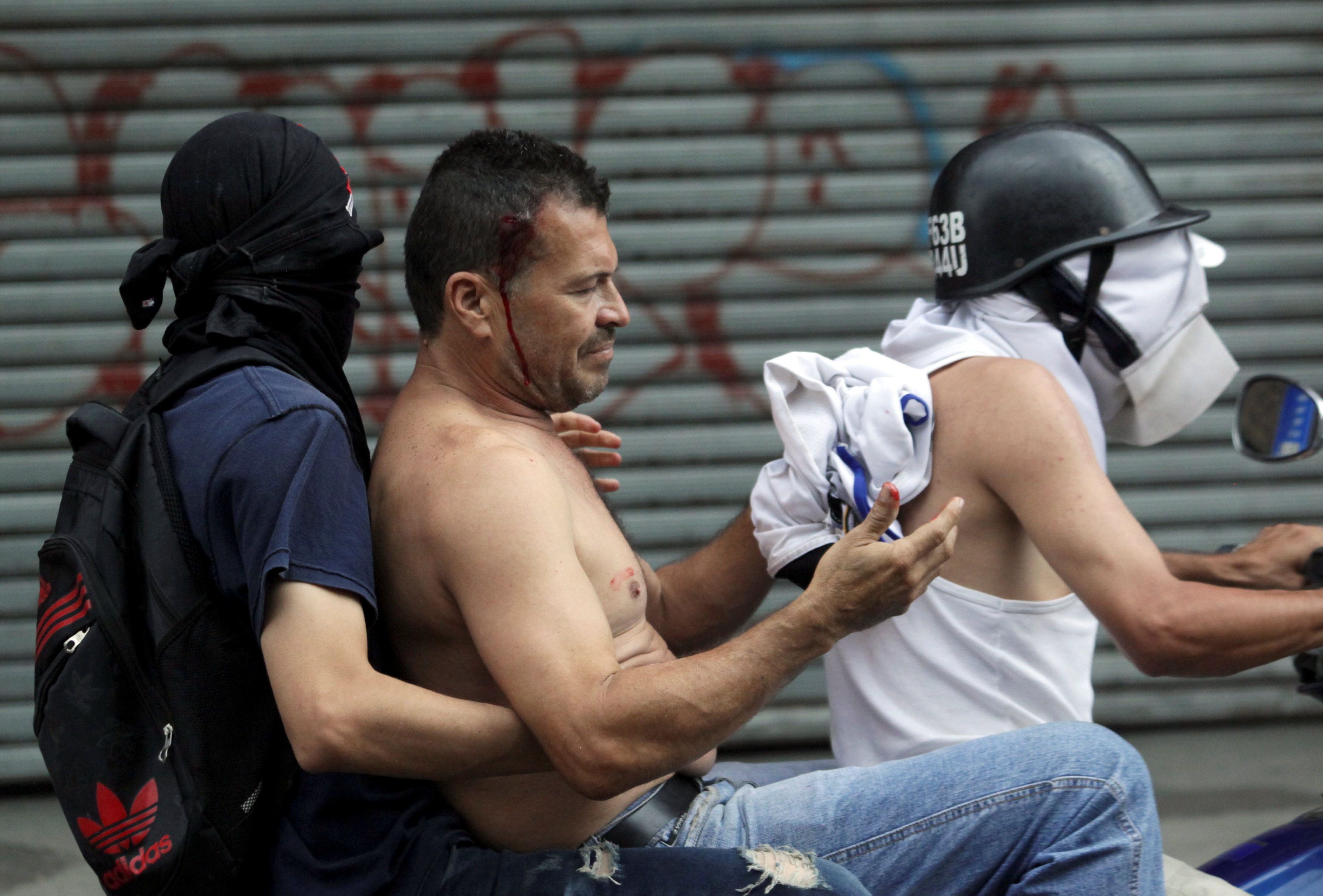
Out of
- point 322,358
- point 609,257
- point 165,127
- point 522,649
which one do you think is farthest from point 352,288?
point 165,127

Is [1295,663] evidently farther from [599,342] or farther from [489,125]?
[489,125]

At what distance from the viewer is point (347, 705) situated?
171 cm

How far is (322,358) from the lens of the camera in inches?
84.0

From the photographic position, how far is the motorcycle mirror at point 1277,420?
7.00 ft

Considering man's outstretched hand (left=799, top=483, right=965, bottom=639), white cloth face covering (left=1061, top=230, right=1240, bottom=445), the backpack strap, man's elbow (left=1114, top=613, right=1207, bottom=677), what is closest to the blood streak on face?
the backpack strap

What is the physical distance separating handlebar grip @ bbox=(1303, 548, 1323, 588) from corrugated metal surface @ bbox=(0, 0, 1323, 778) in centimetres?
276

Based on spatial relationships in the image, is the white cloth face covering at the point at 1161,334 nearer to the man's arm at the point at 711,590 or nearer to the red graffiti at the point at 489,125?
the man's arm at the point at 711,590

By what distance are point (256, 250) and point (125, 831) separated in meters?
0.95

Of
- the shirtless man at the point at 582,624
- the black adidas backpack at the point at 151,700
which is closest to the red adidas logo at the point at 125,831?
the black adidas backpack at the point at 151,700

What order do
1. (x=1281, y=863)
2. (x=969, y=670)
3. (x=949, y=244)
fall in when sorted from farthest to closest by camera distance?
(x=949, y=244) < (x=969, y=670) < (x=1281, y=863)

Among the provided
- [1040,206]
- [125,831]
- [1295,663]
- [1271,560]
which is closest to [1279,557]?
[1271,560]

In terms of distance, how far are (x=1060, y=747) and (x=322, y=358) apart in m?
1.40

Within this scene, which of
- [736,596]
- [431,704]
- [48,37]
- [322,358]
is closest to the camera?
[431,704]

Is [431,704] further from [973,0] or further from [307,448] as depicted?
[973,0]
